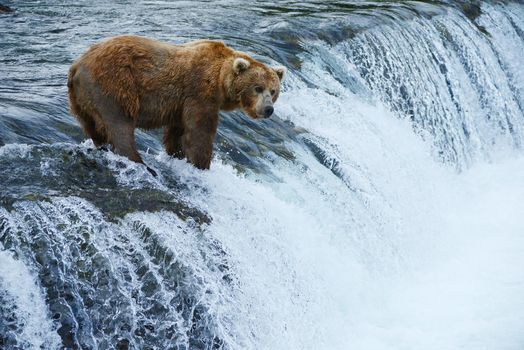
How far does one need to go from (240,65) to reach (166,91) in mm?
563

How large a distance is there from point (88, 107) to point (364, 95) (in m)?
5.54

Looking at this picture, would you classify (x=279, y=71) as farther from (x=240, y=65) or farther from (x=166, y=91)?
(x=166, y=91)

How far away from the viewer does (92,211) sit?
193 inches

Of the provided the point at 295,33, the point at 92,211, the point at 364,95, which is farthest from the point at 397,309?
the point at 295,33

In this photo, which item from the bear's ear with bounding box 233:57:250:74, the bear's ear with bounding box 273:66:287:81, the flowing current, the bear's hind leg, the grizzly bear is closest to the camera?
the flowing current

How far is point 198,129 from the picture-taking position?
18.6 feet

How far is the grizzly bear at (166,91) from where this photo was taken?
5406 millimetres

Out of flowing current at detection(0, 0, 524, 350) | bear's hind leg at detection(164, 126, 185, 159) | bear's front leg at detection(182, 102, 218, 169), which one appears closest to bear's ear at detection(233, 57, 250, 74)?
bear's front leg at detection(182, 102, 218, 169)

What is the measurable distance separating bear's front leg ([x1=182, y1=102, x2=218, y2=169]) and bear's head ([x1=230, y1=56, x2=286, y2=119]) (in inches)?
11.2

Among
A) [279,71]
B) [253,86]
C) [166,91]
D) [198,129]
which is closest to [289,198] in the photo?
[279,71]

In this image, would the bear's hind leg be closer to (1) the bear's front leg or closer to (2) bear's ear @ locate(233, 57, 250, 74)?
(1) the bear's front leg

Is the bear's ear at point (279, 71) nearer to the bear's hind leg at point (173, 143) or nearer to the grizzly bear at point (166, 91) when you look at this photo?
the grizzly bear at point (166, 91)

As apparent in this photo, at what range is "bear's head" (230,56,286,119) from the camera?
584cm

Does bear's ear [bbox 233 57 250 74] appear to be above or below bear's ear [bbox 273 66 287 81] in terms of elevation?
above
